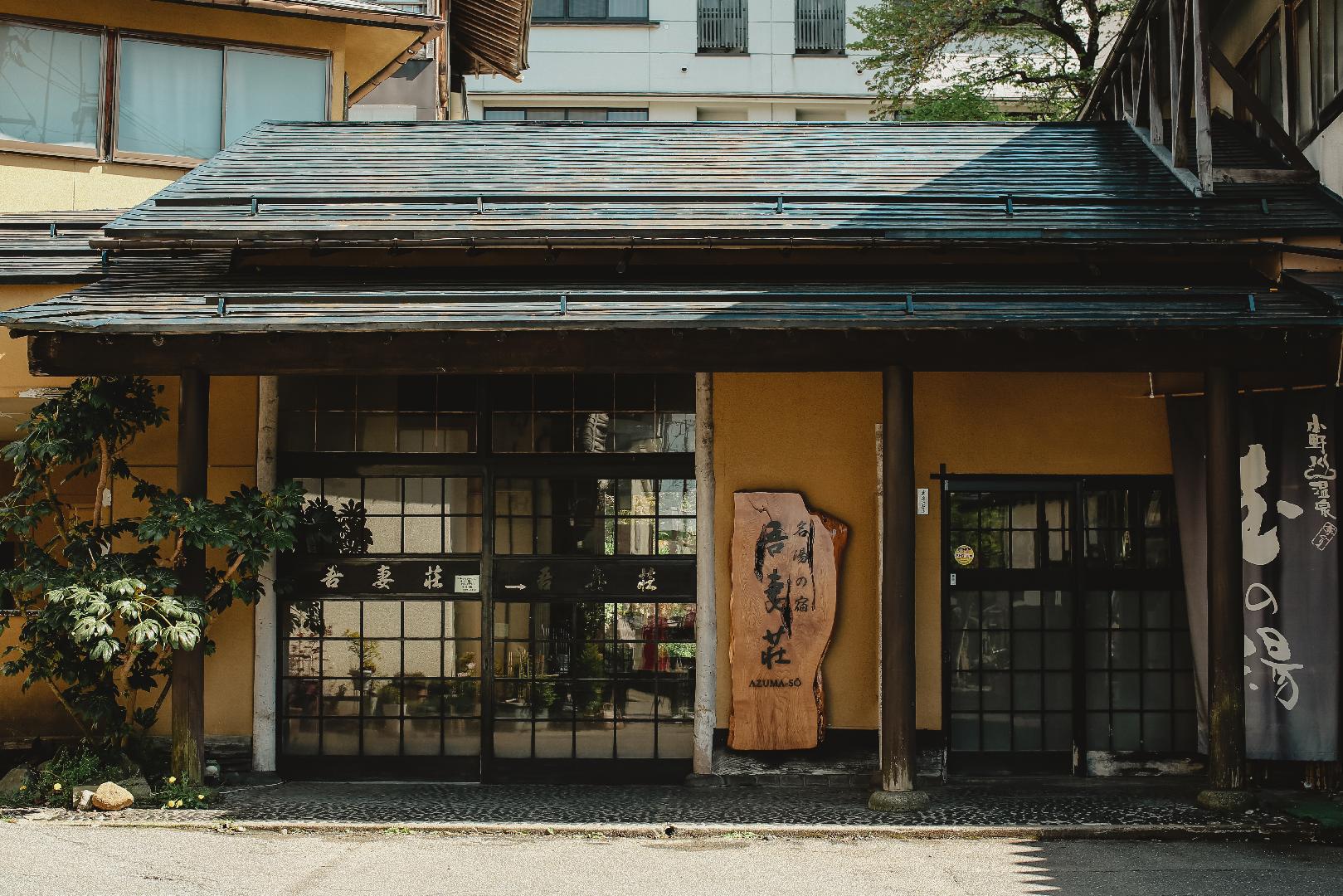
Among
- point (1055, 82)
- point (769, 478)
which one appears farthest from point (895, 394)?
point (1055, 82)

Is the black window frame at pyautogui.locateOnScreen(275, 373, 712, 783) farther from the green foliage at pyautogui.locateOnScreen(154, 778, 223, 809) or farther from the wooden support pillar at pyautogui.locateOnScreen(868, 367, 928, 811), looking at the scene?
the wooden support pillar at pyautogui.locateOnScreen(868, 367, 928, 811)

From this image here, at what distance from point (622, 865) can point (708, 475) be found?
3.59 m

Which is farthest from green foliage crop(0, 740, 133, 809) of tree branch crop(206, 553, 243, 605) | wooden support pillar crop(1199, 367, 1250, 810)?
wooden support pillar crop(1199, 367, 1250, 810)

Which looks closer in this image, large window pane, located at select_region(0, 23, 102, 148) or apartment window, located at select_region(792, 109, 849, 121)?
large window pane, located at select_region(0, 23, 102, 148)

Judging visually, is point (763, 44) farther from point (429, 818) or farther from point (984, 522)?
point (429, 818)

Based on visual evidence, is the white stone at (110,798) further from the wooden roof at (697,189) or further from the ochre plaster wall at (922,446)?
the ochre plaster wall at (922,446)

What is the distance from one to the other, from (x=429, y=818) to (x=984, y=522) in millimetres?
5042

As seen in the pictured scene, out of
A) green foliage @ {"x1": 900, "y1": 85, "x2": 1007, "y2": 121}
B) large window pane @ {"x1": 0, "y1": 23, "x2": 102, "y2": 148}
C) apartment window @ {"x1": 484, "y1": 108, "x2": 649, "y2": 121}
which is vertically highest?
apartment window @ {"x1": 484, "y1": 108, "x2": 649, "y2": 121}

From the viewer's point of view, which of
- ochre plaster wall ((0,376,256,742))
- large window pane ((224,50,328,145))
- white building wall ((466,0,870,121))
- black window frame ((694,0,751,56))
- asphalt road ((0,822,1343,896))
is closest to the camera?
asphalt road ((0,822,1343,896))

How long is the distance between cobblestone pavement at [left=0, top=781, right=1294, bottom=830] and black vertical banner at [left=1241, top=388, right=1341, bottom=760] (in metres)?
0.93

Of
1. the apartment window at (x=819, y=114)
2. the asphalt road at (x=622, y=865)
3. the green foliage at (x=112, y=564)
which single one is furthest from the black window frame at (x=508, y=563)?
the apartment window at (x=819, y=114)

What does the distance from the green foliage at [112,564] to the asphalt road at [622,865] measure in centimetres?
132

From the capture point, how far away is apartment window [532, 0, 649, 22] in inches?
1095

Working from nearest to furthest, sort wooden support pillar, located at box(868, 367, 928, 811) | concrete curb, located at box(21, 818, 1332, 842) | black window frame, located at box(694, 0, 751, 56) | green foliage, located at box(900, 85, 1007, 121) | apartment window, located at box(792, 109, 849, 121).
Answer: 1. concrete curb, located at box(21, 818, 1332, 842)
2. wooden support pillar, located at box(868, 367, 928, 811)
3. green foliage, located at box(900, 85, 1007, 121)
4. black window frame, located at box(694, 0, 751, 56)
5. apartment window, located at box(792, 109, 849, 121)
